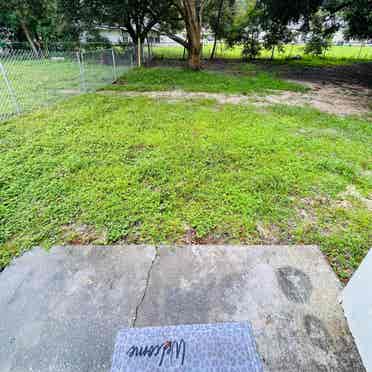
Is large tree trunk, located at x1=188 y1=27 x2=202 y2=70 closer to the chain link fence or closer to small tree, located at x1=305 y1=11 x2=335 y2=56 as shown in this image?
the chain link fence

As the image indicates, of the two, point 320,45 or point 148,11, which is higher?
point 148,11

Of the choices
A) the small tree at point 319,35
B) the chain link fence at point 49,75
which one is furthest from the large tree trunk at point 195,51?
the small tree at point 319,35

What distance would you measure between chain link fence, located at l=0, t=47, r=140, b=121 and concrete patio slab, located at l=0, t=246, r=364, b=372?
409 cm

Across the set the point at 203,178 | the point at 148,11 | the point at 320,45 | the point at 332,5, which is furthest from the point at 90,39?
the point at 203,178

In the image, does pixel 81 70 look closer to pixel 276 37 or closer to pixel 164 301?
pixel 164 301

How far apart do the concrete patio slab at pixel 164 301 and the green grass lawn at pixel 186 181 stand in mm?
162

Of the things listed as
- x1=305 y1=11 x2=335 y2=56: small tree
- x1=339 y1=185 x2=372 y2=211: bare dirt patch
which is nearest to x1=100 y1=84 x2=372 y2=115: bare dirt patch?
x1=339 y1=185 x2=372 y2=211: bare dirt patch

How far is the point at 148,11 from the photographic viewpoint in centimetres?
1164

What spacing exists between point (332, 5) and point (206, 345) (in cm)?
1359

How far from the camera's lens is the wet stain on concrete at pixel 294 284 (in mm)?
1399

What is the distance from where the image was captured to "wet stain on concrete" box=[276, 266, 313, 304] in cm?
140

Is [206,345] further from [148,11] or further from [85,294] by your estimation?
[148,11]

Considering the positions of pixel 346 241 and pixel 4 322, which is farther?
pixel 346 241

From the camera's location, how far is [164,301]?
4.56 ft
